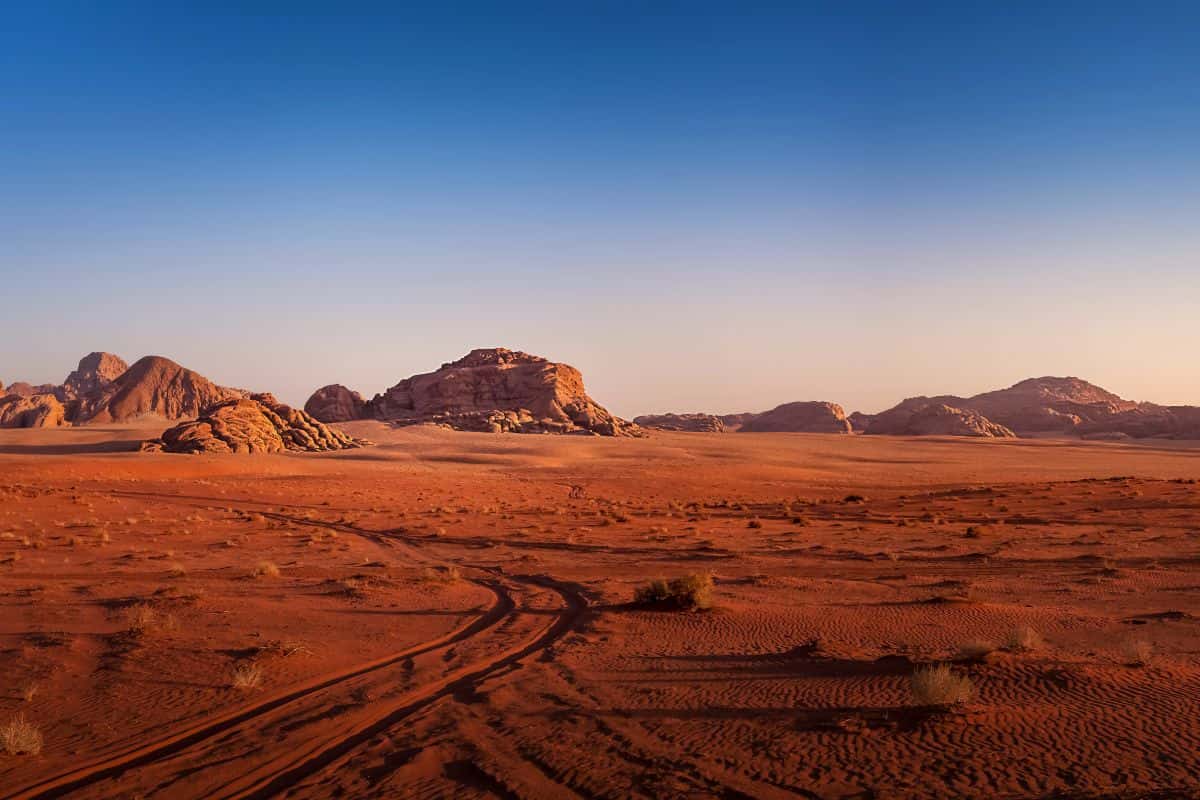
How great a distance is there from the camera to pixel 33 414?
103188 mm

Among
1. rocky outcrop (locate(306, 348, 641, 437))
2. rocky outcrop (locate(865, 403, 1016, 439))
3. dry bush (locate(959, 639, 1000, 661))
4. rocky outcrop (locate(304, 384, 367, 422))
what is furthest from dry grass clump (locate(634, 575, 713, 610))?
rocky outcrop (locate(865, 403, 1016, 439))

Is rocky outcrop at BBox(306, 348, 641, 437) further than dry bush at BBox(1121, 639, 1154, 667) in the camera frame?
Yes

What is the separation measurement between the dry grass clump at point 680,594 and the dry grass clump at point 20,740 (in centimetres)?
935

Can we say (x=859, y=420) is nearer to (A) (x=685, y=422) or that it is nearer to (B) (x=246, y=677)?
(A) (x=685, y=422)

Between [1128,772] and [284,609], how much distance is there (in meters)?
13.1

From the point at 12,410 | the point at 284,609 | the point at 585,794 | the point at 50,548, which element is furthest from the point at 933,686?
the point at 12,410

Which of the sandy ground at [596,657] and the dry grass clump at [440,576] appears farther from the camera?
the dry grass clump at [440,576]

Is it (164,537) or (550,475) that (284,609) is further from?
(550,475)

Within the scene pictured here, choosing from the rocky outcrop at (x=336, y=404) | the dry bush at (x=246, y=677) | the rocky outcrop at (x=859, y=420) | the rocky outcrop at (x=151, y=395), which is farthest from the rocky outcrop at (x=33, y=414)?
the rocky outcrop at (x=859, y=420)

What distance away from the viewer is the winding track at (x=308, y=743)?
7.25 meters

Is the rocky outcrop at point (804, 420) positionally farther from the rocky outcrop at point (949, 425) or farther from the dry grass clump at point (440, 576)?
the dry grass clump at point (440, 576)

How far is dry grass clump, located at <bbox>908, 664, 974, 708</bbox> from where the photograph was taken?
809 cm

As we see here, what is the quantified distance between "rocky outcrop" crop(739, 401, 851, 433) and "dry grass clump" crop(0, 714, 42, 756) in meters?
148

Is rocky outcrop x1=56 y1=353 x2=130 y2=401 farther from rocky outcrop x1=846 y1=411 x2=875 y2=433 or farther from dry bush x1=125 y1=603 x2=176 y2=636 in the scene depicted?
dry bush x1=125 y1=603 x2=176 y2=636
